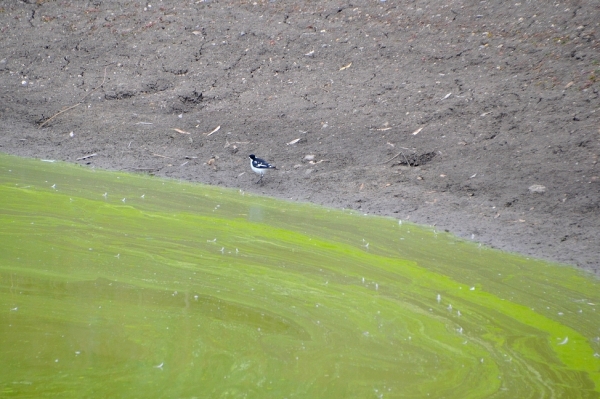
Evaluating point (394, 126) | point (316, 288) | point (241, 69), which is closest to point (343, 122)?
point (394, 126)

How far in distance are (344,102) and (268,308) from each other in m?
4.62

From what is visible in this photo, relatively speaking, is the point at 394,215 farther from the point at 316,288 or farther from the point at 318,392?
the point at 318,392

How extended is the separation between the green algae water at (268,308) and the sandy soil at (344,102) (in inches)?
38.2

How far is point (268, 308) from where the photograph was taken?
11.9 ft

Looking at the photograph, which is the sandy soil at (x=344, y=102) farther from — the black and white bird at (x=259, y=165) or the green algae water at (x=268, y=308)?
the green algae water at (x=268, y=308)

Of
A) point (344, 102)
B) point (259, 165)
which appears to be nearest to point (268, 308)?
point (259, 165)

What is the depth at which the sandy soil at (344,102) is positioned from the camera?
20.1 ft

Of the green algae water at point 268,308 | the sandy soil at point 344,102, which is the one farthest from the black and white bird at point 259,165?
the green algae water at point 268,308

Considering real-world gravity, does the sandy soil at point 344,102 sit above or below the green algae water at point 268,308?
above

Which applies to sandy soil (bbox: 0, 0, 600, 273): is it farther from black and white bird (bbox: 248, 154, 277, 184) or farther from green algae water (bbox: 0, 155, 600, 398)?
green algae water (bbox: 0, 155, 600, 398)

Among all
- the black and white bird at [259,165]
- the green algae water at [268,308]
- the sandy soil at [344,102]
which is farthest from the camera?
the black and white bird at [259,165]

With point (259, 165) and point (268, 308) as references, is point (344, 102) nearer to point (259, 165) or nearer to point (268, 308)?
point (259, 165)

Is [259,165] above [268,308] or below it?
A: above

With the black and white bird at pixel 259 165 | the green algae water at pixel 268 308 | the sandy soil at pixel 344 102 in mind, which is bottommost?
the green algae water at pixel 268 308
